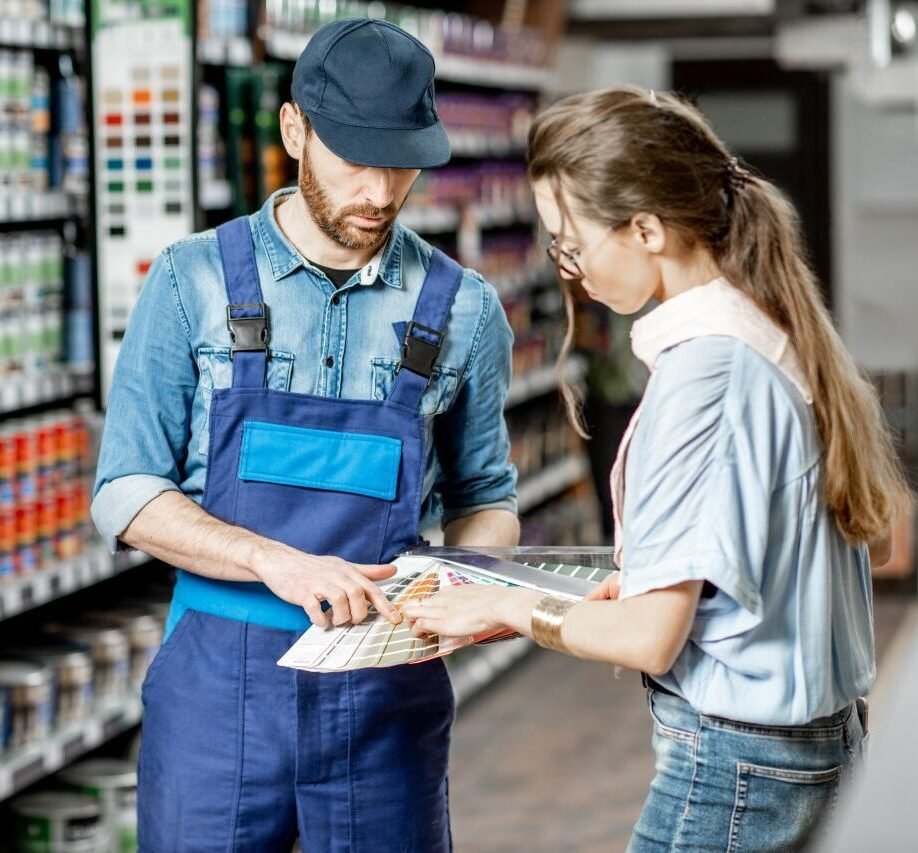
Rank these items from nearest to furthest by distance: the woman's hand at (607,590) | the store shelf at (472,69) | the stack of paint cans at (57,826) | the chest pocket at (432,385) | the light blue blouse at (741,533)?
Result: the light blue blouse at (741,533) → the woman's hand at (607,590) → the chest pocket at (432,385) → the stack of paint cans at (57,826) → the store shelf at (472,69)

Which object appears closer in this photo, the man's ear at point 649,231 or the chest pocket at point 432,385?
the man's ear at point 649,231

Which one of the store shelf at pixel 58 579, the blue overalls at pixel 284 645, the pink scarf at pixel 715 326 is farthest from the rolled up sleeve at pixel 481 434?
the store shelf at pixel 58 579

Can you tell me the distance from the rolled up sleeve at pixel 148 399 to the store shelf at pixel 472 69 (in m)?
2.01

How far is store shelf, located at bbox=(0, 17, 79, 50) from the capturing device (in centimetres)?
325

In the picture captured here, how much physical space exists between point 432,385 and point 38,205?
1592mm

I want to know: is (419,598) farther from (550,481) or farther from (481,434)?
(550,481)

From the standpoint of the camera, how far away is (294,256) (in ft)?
7.12

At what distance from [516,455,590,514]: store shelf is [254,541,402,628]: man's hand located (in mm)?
3979

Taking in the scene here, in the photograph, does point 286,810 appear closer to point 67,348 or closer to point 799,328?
point 799,328

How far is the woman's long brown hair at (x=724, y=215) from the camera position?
165 cm

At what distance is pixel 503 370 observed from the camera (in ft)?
7.68

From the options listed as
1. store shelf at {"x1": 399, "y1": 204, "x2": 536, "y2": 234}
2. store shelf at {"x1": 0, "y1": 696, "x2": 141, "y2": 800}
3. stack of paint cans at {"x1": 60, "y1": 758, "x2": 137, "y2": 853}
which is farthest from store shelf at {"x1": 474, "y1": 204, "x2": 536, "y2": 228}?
stack of paint cans at {"x1": 60, "y1": 758, "x2": 137, "y2": 853}

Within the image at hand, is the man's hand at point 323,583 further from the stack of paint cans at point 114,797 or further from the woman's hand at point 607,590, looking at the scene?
the stack of paint cans at point 114,797

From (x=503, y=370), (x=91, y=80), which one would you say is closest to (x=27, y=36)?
(x=91, y=80)
